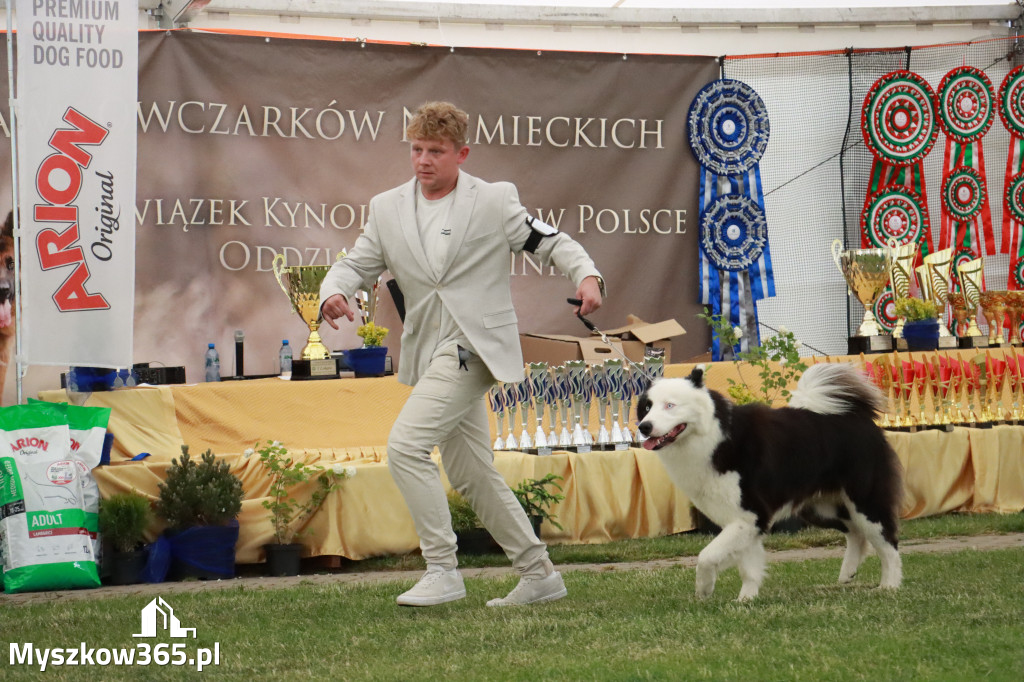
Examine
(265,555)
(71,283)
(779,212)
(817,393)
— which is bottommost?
(265,555)

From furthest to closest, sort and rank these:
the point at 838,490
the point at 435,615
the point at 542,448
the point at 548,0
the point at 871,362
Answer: the point at 548,0 → the point at 871,362 → the point at 542,448 → the point at 838,490 → the point at 435,615

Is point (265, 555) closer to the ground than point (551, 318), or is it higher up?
closer to the ground

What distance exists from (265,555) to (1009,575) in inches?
136

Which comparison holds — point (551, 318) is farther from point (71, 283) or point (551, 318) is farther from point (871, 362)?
point (71, 283)

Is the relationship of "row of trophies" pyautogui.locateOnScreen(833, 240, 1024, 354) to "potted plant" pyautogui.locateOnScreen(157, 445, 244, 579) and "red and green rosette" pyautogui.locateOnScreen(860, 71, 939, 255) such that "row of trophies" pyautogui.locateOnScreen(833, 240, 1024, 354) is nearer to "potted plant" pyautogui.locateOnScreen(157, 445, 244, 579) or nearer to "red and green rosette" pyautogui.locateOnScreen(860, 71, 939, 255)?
"red and green rosette" pyautogui.locateOnScreen(860, 71, 939, 255)

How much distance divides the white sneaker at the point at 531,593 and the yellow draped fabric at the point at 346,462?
181cm

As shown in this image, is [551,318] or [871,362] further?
[551,318]

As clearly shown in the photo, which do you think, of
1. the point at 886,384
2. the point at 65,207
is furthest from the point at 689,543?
the point at 65,207

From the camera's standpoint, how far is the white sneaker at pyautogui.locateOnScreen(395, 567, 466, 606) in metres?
4.19

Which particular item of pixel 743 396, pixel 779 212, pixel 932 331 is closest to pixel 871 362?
pixel 932 331

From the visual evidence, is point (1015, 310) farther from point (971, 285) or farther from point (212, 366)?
point (212, 366)

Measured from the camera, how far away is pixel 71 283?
594 centimetres

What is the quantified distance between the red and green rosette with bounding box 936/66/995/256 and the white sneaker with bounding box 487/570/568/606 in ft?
20.9

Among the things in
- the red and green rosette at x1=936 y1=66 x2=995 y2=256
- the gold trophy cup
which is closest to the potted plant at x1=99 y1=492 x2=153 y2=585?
the gold trophy cup
